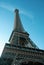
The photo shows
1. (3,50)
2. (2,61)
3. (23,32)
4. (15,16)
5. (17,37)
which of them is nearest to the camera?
(2,61)

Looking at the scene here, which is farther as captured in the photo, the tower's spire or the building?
the tower's spire

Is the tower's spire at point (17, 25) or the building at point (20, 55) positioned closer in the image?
the building at point (20, 55)

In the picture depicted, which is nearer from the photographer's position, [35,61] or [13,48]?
[35,61]

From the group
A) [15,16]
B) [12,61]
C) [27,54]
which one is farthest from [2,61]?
[15,16]

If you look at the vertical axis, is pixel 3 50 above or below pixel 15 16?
below

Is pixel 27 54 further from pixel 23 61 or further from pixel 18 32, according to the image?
pixel 18 32

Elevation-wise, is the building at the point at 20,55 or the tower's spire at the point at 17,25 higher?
the tower's spire at the point at 17,25

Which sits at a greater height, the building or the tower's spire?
the tower's spire

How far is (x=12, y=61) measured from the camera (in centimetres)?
1753

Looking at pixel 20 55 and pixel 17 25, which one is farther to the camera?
pixel 17 25

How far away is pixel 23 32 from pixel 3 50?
1563cm

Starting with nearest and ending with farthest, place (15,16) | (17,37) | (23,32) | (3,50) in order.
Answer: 1. (3,50)
2. (17,37)
3. (23,32)
4. (15,16)

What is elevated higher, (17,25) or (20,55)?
(17,25)

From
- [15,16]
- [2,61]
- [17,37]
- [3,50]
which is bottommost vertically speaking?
[2,61]
